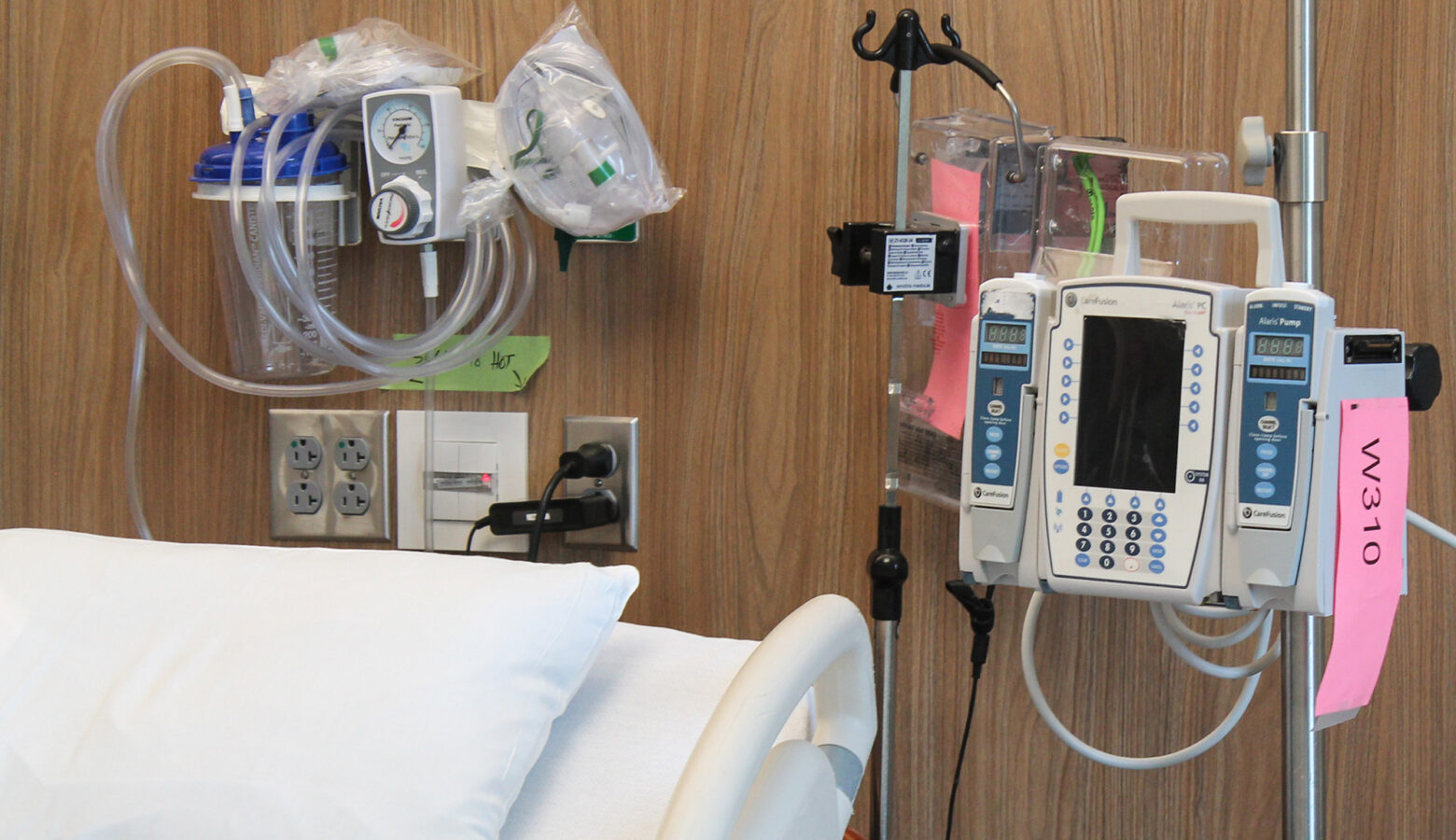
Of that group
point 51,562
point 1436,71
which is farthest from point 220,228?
point 1436,71

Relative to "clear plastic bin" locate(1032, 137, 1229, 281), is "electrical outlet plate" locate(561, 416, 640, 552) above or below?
below

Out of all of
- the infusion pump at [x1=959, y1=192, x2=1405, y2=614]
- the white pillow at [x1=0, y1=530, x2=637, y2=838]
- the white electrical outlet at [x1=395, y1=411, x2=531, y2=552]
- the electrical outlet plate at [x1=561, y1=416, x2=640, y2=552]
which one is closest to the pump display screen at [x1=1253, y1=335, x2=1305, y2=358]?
the infusion pump at [x1=959, y1=192, x2=1405, y2=614]

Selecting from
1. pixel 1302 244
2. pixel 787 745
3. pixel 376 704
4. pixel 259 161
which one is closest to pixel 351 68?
pixel 259 161

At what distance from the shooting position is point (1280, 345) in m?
0.89

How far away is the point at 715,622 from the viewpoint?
1.42 m

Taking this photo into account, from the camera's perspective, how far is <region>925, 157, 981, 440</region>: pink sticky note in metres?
1.16

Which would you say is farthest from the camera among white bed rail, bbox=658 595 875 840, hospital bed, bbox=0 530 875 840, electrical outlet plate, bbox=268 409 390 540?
electrical outlet plate, bbox=268 409 390 540

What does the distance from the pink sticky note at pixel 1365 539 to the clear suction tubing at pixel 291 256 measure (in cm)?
88

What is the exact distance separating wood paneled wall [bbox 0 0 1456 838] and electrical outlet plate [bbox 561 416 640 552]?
0.07 feet

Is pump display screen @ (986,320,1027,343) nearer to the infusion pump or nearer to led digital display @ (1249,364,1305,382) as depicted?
the infusion pump

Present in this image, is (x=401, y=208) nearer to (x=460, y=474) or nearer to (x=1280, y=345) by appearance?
(x=460, y=474)

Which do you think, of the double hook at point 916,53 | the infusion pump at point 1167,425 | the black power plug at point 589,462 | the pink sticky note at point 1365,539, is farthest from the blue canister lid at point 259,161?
the pink sticky note at point 1365,539

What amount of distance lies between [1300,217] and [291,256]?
1062mm

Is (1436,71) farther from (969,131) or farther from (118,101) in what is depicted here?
(118,101)
